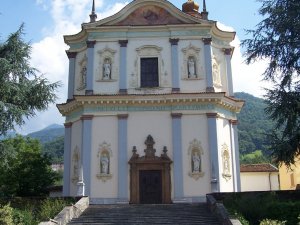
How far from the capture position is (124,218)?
61.9 ft

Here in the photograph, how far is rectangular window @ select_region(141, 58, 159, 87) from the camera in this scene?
26.8 m

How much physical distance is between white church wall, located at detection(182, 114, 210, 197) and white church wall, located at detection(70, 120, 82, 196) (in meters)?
6.01

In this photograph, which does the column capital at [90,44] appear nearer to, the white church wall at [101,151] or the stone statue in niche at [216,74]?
the white church wall at [101,151]

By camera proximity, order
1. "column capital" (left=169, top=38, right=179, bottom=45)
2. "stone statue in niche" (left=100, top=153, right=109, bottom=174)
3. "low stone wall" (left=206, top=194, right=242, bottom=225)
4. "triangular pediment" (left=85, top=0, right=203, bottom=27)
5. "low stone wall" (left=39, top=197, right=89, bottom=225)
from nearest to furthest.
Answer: "low stone wall" (left=206, top=194, right=242, bottom=225)
"low stone wall" (left=39, top=197, right=89, bottom=225)
"stone statue in niche" (left=100, top=153, right=109, bottom=174)
"column capital" (left=169, top=38, right=179, bottom=45)
"triangular pediment" (left=85, top=0, right=203, bottom=27)

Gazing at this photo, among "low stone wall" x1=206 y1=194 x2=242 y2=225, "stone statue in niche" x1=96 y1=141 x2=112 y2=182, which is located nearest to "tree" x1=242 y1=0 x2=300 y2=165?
"low stone wall" x1=206 y1=194 x2=242 y2=225

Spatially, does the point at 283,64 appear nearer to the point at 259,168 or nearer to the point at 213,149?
the point at 213,149

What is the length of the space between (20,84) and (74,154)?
725cm

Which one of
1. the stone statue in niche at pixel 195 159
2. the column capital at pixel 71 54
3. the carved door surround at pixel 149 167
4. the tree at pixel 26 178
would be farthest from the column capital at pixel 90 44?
the tree at pixel 26 178

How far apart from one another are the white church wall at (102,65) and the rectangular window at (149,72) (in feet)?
4.94

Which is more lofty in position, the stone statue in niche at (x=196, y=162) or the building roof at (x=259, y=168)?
the building roof at (x=259, y=168)

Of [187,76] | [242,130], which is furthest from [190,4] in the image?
[242,130]

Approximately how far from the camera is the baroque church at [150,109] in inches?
973

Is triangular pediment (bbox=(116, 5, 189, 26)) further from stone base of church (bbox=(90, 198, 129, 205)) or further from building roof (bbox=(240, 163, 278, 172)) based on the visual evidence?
building roof (bbox=(240, 163, 278, 172))

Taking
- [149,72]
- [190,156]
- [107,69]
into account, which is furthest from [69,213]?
[149,72]
